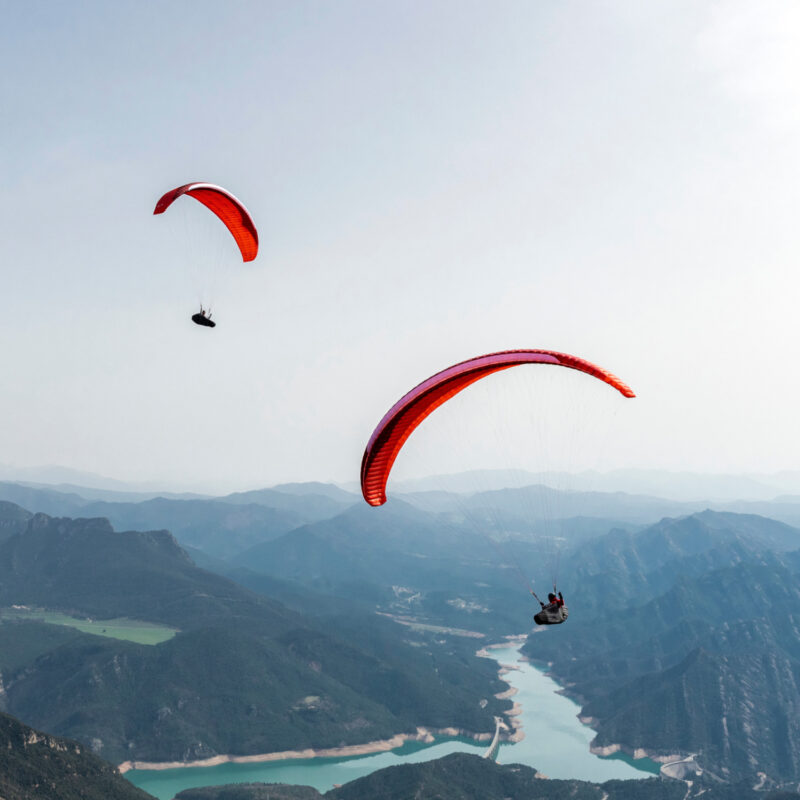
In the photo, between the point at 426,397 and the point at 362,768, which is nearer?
the point at 426,397

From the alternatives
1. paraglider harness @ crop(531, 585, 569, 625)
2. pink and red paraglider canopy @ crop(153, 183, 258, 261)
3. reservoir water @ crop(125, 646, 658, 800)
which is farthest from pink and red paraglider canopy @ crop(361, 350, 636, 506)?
reservoir water @ crop(125, 646, 658, 800)

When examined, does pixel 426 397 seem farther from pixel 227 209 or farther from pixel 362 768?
pixel 362 768

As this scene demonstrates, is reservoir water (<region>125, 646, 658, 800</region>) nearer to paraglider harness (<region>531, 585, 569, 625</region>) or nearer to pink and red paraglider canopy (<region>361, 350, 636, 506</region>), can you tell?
pink and red paraglider canopy (<region>361, 350, 636, 506</region>)

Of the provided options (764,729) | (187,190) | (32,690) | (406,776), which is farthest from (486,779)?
(187,190)

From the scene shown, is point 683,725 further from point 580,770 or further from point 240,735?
point 240,735

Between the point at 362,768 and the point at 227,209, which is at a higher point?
the point at 227,209

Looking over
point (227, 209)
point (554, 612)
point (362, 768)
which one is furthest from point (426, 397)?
point (362, 768)
